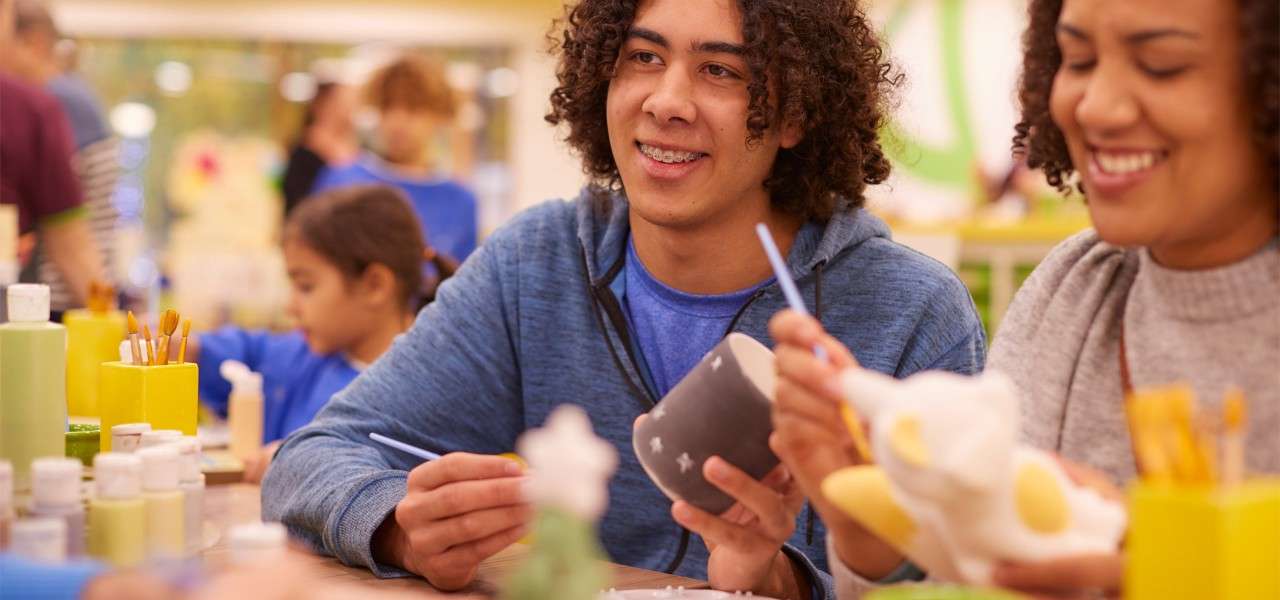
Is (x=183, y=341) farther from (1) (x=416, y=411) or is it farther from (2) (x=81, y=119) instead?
(2) (x=81, y=119)

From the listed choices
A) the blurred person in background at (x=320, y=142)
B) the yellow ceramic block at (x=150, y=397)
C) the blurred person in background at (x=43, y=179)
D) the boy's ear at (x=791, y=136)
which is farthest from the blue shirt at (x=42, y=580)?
the blurred person in background at (x=320, y=142)

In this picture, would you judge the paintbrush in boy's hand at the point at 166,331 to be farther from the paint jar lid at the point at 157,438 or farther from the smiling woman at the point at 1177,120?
the smiling woman at the point at 1177,120

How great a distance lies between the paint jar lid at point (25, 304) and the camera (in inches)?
45.8

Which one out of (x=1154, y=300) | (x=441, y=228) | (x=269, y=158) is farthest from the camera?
(x=269, y=158)

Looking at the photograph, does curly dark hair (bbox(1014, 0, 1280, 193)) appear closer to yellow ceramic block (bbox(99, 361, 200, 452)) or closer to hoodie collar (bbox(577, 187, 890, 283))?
hoodie collar (bbox(577, 187, 890, 283))

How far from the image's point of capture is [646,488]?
5.32ft

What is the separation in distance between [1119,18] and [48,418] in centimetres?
87

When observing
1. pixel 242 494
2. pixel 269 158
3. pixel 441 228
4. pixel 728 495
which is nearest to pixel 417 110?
A: pixel 441 228

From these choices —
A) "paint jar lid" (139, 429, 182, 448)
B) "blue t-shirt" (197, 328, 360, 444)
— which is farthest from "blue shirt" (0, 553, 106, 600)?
"blue t-shirt" (197, 328, 360, 444)

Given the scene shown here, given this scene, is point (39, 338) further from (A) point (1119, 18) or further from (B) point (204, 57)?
(B) point (204, 57)

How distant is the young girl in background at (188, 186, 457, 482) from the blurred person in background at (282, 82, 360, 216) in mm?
2162

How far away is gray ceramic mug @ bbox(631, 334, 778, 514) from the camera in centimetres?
114

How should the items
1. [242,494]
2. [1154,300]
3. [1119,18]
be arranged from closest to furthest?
[1119,18]
[1154,300]
[242,494]

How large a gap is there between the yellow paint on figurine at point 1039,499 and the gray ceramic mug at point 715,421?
322 mm
